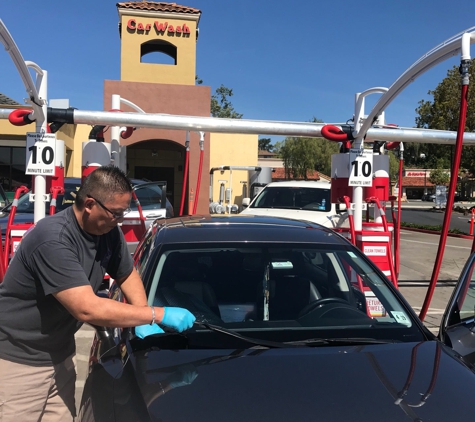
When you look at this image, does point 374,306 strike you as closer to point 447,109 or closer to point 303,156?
point 447,109

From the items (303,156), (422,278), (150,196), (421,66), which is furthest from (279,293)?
(303,156)

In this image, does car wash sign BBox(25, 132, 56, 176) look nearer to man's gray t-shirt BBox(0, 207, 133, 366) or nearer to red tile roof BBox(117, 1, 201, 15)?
man's gray t-shirt BBox(0, 207, 133, 366)

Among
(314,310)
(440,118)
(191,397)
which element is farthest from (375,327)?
(440,118)

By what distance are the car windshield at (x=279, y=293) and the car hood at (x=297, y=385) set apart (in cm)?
25

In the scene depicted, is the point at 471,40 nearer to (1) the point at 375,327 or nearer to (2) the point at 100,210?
(1) the point at 375,327

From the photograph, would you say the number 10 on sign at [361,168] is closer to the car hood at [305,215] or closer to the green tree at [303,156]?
the car hood at [305,215]

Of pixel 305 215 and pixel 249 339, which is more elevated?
pixel 305 215

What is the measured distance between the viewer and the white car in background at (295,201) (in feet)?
29.1

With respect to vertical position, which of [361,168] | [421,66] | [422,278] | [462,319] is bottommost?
[422,278]

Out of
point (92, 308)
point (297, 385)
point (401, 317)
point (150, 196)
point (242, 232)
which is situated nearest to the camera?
point (297, 385)

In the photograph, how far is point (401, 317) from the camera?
2.96 meters

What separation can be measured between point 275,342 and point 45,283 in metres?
1.14

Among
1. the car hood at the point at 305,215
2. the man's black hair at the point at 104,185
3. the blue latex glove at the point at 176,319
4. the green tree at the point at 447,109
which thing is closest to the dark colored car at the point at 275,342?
the blue latex glove at the point at 176,319

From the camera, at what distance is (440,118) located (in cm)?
2927
